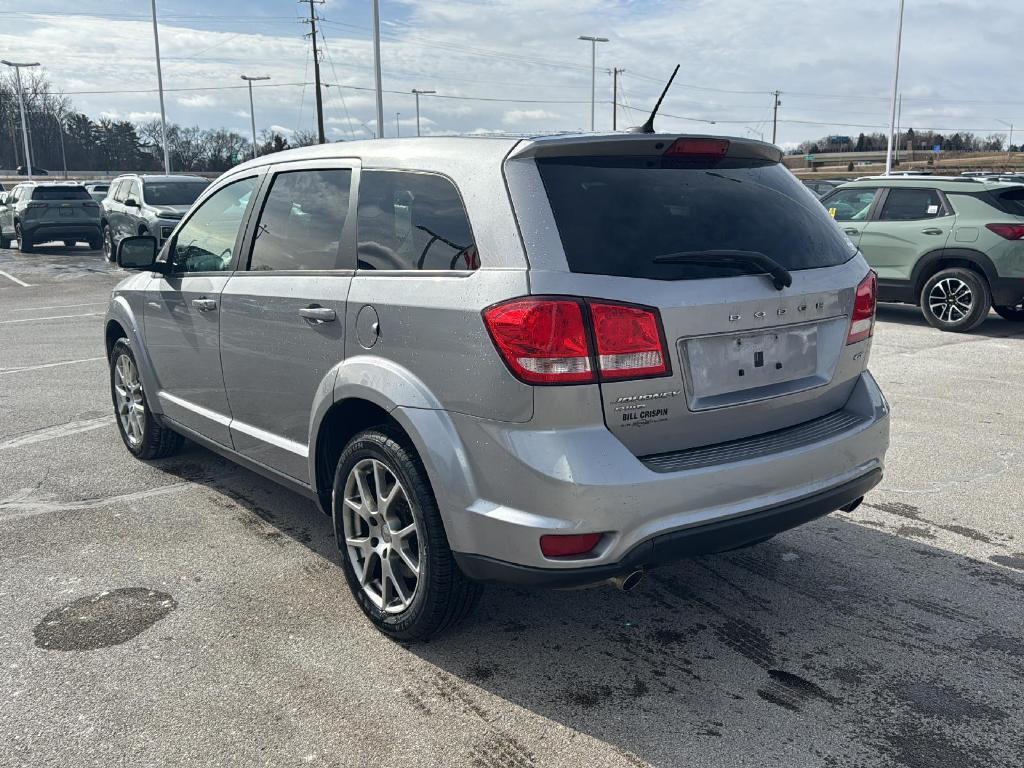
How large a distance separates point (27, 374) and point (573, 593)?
6.72 m

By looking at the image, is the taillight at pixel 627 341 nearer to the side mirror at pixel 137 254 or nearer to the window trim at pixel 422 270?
the window trim at pixel 422 270

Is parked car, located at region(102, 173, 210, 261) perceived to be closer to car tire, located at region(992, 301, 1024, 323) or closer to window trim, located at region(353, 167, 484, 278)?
car tire, located at region(992, 301, 1024, 323)

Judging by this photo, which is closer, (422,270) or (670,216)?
(670,216)

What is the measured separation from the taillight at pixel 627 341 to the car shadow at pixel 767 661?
1.09m

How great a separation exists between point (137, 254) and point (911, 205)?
30.9 ft

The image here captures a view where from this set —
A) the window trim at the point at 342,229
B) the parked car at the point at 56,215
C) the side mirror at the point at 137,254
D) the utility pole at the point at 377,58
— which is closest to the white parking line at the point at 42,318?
the side mirror at the point at 137,254

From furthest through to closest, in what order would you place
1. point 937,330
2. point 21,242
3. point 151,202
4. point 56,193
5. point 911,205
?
point 21,242
point 56,193
point 151,202
point 911,205
point 937,330

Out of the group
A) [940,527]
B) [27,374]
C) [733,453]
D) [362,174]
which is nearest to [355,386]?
[362,174]

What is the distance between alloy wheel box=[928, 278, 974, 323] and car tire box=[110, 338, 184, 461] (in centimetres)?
890

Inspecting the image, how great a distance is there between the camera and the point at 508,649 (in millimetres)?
3318

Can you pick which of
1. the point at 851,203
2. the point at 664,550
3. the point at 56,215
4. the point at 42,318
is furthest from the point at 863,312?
the point at 56,215

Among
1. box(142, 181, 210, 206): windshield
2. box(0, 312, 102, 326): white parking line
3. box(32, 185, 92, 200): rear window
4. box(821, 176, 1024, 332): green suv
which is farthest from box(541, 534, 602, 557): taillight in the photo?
box(32, 185, 92, 200): rear window

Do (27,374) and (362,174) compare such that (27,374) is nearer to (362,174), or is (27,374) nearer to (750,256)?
(362,174)

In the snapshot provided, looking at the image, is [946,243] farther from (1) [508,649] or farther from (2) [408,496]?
A: (2) [408,496]
